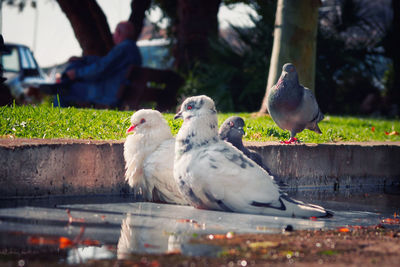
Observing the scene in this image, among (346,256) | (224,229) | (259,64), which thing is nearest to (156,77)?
(259,64)

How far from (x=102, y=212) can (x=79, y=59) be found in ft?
26.4

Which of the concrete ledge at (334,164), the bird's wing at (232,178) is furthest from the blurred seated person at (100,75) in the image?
the bird's wing at (232,178)

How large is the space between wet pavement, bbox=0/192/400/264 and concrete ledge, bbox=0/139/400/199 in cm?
19

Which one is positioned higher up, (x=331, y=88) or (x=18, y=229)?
(x=331, y=88)

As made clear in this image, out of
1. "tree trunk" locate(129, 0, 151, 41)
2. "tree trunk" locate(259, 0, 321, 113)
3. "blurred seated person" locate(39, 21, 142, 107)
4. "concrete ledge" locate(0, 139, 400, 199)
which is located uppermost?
"tree trunk" locate(129, 0, 151, 41)

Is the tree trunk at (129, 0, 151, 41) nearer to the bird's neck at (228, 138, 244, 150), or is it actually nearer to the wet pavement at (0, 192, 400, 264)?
the bird's neck at (228, 138, 244, 150)

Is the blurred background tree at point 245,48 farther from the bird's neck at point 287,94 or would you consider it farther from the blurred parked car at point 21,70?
the bird's neck at point 287,94

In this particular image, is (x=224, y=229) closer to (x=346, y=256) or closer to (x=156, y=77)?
(x=346, y=256)

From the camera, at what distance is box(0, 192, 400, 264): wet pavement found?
3365mm

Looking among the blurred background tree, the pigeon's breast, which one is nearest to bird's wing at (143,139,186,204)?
the pigeon's breast

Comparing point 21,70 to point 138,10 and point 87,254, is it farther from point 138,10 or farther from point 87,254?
point 87,254

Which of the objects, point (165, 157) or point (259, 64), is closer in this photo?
point (165, 157)

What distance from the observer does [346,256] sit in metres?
3.29

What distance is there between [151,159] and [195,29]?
415 inches
